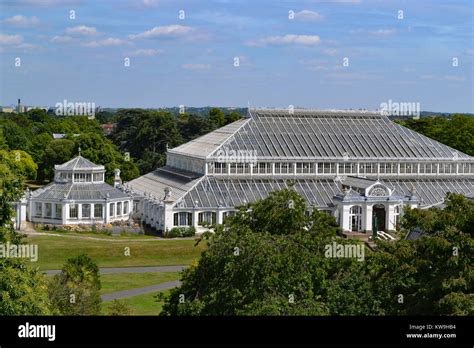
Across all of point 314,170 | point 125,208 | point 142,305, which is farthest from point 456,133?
point 142,305

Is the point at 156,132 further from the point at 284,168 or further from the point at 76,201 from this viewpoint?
the point at 76,201

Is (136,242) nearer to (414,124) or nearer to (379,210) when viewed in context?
(379,210)

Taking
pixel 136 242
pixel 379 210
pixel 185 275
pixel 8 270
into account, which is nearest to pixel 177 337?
pixel 8 270

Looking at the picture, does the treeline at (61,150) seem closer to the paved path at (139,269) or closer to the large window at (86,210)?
the large window at (86,210)

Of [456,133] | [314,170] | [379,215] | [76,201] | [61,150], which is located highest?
[456,133]

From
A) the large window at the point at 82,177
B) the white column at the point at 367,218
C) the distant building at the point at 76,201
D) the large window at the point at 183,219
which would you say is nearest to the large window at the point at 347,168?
the white column at the point at 367,218
